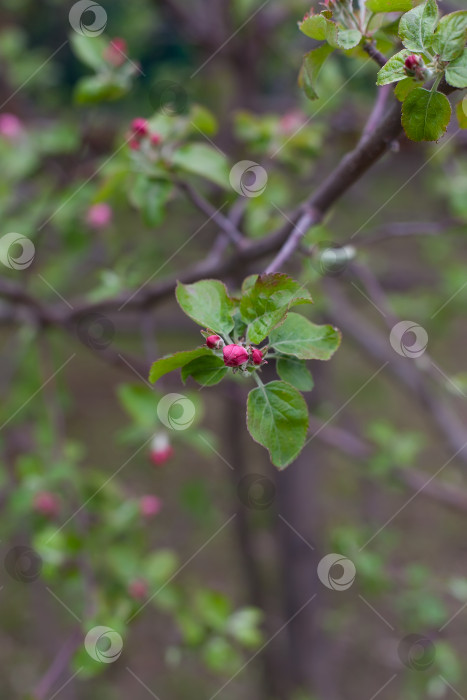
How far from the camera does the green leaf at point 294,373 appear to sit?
0.56 meters

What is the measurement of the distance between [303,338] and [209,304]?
83 millimetres

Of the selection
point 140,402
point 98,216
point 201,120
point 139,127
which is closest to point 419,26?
point 139,127

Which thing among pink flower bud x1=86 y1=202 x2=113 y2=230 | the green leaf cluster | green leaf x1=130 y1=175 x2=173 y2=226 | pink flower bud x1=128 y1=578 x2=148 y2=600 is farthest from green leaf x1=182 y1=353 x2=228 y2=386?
pink flower bud x1=86 y1=202 x2=113 y2=230

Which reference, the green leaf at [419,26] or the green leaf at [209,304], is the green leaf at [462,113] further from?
the green leaf at [209,304]

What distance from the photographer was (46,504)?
127 cm

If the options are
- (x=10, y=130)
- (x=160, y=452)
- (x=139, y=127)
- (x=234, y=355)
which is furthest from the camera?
(x=10, y=130)

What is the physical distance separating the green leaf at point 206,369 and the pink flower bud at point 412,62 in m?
0.27

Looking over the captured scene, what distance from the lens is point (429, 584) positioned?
1685 millimetres

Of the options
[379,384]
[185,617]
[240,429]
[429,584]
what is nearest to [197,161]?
[185,617]

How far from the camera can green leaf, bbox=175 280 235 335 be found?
1.77 feet

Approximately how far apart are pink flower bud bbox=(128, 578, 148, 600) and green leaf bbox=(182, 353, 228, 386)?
785 millimetres

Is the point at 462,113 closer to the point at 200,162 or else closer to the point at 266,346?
the point at 266,346

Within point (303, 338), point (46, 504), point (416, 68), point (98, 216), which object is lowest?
point (46, 504)

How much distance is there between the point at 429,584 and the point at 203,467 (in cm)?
182
